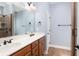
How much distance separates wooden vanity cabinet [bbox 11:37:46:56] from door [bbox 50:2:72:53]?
0.27 m

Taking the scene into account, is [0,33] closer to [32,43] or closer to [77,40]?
[32,43]

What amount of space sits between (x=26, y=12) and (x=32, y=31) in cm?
40

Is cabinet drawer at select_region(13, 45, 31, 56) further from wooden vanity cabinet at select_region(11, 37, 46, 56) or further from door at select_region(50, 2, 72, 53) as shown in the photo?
door at select_region(50, 2, 72, 53)

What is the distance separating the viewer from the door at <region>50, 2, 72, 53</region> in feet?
6.72

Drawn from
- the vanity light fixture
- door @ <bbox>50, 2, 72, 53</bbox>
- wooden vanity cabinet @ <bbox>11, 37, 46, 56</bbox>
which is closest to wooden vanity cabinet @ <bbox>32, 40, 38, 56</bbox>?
wooden vanity cabinet @ <bbox>11, 37, 46, 56</bbox>

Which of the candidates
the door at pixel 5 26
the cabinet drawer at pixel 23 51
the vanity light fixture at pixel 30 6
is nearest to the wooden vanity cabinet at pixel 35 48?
the cabinet drawer at pixel 23 51

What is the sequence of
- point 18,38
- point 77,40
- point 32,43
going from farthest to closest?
point 18,38, point 32,43, point 77,40

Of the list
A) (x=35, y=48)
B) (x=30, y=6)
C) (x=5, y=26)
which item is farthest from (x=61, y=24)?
(x=5, y=26)

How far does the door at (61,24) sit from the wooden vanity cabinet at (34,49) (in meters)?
0.27

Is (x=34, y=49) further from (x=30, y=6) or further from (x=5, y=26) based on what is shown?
(x=30, y=6)

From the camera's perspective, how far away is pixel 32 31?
92.3 inches

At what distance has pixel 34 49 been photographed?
2143mm

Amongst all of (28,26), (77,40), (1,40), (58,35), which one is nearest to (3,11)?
(1,40)

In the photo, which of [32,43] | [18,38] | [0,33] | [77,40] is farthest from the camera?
[18,38]
